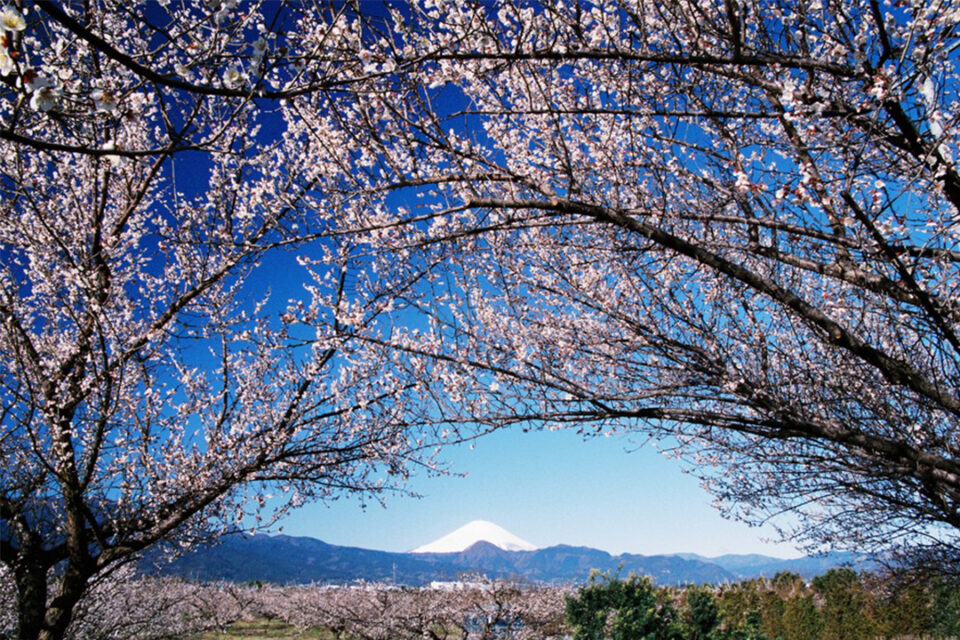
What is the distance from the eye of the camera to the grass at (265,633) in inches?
1132

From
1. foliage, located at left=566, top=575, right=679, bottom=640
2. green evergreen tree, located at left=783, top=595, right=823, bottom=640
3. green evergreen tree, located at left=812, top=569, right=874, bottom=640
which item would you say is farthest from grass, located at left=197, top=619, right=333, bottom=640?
green evergreen tree, located at left=812, top=569, right=874, bottom=640

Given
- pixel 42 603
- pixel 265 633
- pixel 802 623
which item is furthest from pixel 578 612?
pixel 265 633

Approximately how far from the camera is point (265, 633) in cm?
3173

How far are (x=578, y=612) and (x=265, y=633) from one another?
28376 mm

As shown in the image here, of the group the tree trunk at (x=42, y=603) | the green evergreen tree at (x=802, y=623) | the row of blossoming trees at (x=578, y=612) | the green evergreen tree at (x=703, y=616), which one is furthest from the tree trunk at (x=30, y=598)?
the green evergreen tree at (x=802, y=623)

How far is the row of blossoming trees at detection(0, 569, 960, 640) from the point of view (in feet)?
31.1

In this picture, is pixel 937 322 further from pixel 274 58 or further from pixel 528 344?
pixel 274 58

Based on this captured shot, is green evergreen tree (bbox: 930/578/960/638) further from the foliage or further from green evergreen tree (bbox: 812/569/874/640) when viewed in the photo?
the foliage

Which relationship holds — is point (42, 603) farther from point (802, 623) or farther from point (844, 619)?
point (844, 619)

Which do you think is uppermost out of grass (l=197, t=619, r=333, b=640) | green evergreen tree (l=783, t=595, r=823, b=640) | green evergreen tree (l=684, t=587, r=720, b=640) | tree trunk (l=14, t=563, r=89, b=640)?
tree trunk (l=14, t=563, r=89, b=640)

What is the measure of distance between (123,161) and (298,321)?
235 cm

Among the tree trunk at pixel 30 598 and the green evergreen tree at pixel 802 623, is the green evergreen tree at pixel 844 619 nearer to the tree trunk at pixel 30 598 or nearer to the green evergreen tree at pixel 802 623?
the green evergreen tree at pixel 802 623

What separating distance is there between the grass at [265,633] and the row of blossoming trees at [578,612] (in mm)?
2156

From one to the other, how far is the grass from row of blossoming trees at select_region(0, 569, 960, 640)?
7.07 ft
